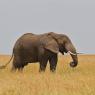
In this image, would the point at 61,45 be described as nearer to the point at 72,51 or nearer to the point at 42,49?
the point at 72,51

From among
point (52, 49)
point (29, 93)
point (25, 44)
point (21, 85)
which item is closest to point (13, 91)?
point (29, 93)

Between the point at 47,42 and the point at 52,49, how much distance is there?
43cm

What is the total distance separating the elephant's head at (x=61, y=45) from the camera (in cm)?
1602

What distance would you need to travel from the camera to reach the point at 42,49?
16.2 metres

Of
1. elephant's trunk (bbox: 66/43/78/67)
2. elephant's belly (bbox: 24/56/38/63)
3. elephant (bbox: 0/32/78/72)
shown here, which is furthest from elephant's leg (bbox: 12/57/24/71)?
elephant's trunk (bbox: 66/43/78/67)

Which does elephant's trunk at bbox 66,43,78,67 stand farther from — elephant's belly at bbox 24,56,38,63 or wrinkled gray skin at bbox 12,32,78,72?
elephant's belly at bbox 24,56,38,63

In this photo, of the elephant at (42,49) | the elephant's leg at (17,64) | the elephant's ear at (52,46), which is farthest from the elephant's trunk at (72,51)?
the elephant's leg at (17,64)

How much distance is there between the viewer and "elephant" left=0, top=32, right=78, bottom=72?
52.7ft

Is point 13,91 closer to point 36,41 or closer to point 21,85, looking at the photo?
point 21,85

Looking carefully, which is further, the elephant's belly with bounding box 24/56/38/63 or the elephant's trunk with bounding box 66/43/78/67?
the elephant's belly with bounding box 24/56/38/63

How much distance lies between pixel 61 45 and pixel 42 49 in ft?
2.37

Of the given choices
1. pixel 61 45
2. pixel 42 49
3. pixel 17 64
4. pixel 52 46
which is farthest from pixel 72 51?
pixel 17 64

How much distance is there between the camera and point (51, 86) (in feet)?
32.7

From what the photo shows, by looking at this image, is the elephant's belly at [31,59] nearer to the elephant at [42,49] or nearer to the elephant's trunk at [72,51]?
the elephant at [42,49]
